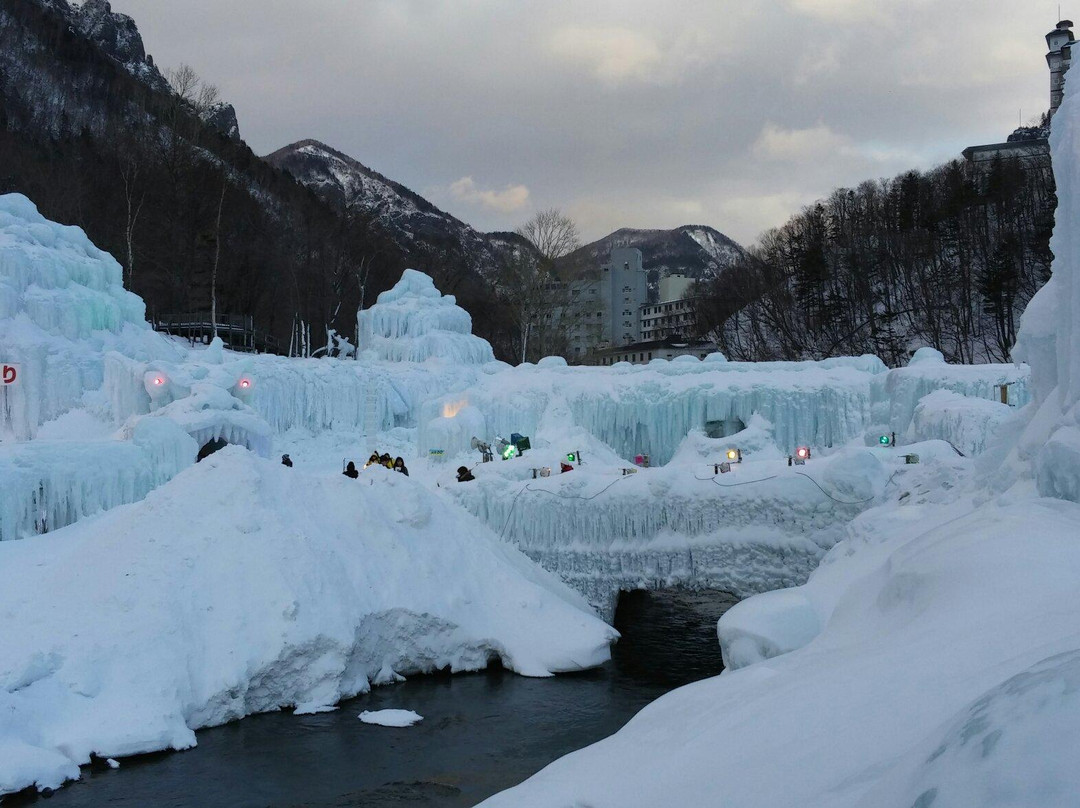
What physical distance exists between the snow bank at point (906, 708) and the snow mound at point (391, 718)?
7064 mm

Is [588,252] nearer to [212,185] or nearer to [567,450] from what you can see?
[212,185]

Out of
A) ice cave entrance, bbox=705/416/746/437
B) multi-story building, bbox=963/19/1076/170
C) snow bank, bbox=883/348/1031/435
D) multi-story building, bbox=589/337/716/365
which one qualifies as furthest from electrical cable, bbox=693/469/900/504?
multi-story building, bbox=963/19/1076/170

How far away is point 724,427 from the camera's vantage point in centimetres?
2864

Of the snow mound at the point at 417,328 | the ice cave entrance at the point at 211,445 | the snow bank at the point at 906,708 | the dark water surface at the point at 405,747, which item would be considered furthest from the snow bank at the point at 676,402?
the snow bank at the point at 906,708

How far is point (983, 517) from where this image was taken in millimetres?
7777

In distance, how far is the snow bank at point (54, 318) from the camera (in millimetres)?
25219

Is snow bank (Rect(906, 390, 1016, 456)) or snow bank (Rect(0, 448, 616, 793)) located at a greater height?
snow bank (Rect(906, 390, 1016, 456))

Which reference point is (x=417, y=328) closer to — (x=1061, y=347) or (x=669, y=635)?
(x=669, y=635)

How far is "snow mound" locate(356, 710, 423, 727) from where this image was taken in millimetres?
A: 13391

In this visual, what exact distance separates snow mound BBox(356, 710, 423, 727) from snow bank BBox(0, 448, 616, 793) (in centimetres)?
96

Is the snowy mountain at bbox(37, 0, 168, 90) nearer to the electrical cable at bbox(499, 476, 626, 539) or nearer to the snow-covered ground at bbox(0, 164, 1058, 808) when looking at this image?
the snow-covered ground at bbox(0, 164, 1058, 808)

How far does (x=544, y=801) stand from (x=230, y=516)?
36.6 ft

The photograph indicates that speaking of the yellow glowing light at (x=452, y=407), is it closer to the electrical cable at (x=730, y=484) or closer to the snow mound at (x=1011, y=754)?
the electrical cable at (x=730, y=484)

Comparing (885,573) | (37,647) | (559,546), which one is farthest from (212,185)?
(885,573)
